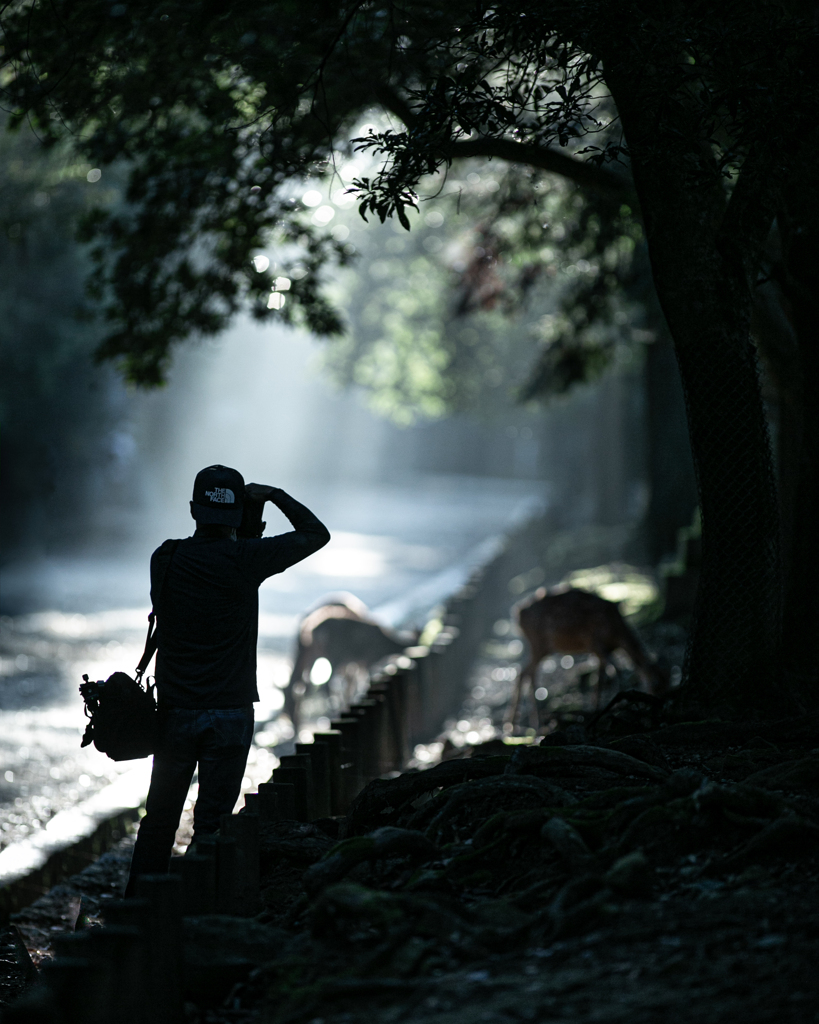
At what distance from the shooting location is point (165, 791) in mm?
Result: 5980

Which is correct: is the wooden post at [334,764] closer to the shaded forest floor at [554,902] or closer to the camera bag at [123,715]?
the shaded forest floor at [554,902]

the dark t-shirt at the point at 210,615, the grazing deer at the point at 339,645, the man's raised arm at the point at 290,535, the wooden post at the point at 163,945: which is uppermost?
the grazing deer at the point at 339,645

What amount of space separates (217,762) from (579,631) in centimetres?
695

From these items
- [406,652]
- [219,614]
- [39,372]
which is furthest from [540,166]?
[39,372]

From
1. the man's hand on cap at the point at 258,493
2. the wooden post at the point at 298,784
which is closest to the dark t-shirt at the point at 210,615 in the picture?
the man's hand on cap at the point at 258,493

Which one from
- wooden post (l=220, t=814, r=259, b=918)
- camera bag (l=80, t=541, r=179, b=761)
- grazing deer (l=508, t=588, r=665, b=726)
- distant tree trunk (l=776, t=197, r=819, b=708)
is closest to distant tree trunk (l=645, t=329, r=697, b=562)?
grazing deer (l=508, t=588, r=665, b=726)

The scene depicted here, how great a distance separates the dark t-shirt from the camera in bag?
0.11 meters

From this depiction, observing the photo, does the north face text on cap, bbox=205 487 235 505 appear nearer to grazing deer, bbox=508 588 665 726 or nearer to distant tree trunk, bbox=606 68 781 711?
distant tree trunk, bbox=606 68 781 711

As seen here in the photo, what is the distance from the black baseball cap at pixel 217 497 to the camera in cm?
595

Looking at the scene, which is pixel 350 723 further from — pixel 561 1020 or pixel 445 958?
pixel 561 1020

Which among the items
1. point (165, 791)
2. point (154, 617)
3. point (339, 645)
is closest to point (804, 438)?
point (154, 617)

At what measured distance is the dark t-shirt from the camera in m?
5.91

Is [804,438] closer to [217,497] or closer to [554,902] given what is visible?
[217,497]

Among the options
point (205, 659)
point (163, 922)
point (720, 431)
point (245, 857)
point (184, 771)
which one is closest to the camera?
point (163, 922)
